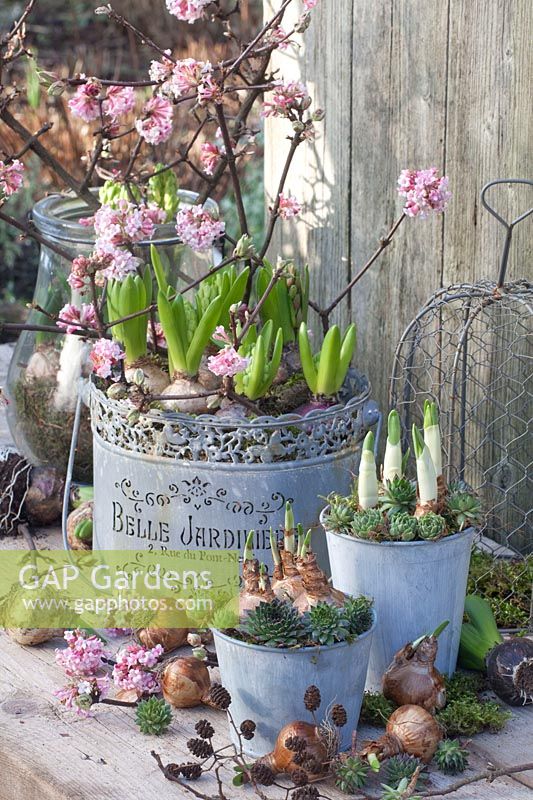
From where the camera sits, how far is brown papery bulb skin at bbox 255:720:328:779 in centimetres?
149

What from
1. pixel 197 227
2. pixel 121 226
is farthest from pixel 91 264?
pixel 197 227

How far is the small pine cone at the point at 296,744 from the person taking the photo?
146 centimetres

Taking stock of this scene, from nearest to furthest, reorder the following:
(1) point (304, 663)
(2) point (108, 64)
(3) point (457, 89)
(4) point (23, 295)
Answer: (1) point (304, 663) < (3) point (457, 89) < (4) point (23, 295) < (2) point (108, 64)

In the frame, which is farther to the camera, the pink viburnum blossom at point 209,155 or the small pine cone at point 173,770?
the pink viburnum blossom at point 209,155

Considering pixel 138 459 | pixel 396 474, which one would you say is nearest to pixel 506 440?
pixel 396 474

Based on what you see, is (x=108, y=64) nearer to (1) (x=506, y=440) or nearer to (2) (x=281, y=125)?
(2) (x=281, y=125)

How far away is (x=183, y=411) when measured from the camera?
1896 millimetres

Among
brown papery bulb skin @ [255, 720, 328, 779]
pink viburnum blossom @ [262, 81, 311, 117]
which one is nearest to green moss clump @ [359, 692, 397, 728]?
brown papery bulb skin @ [255, 720, 328, 779]

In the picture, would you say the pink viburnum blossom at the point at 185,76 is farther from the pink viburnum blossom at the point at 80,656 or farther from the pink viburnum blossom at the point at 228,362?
the pink viburnum blossom at the point at 80,656

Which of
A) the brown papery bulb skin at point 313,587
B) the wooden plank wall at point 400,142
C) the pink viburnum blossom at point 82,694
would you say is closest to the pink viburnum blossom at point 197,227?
the wooden plank wall at point 400,142

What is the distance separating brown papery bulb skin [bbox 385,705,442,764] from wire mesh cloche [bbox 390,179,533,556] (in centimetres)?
67

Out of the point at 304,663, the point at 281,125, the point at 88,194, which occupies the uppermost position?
the point at 281,125

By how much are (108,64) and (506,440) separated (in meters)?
5.24

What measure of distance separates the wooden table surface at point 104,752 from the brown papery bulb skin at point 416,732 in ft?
0.14
